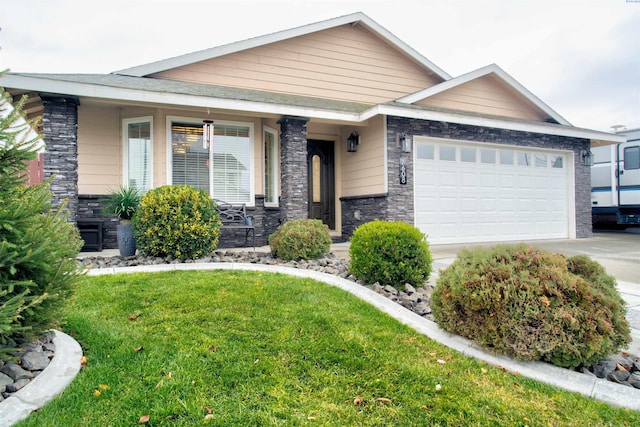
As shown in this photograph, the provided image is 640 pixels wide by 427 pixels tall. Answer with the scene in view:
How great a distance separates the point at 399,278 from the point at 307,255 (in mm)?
1877

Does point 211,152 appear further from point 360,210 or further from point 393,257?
point 393,257

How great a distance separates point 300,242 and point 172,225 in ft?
6.38

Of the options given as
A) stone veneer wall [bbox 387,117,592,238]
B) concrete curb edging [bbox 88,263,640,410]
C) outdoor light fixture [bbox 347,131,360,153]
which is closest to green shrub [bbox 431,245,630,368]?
concrete curb edging [bbox 88,263,640,410]

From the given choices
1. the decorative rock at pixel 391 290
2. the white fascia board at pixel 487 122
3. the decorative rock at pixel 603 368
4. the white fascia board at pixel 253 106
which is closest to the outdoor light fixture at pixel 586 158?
the white fascia board at pixel 487 122

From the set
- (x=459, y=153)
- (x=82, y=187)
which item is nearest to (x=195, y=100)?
(x=82, y=187)

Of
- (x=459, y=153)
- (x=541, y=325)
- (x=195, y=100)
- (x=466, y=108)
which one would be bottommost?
(x=541, y=325)

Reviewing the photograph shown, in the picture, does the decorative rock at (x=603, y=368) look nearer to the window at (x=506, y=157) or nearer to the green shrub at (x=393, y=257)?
the green shrub at (x=393, y=257)

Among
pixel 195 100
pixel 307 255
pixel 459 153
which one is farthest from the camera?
pixel 459 153

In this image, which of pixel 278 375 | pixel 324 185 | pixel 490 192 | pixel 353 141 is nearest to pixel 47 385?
pixel 278 375

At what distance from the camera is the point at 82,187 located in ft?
24.3

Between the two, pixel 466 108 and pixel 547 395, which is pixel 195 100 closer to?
pixel 547 395

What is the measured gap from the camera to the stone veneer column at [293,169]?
785 cm

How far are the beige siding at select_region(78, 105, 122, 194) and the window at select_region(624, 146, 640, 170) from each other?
15.0m

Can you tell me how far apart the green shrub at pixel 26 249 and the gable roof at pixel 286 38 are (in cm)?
684
